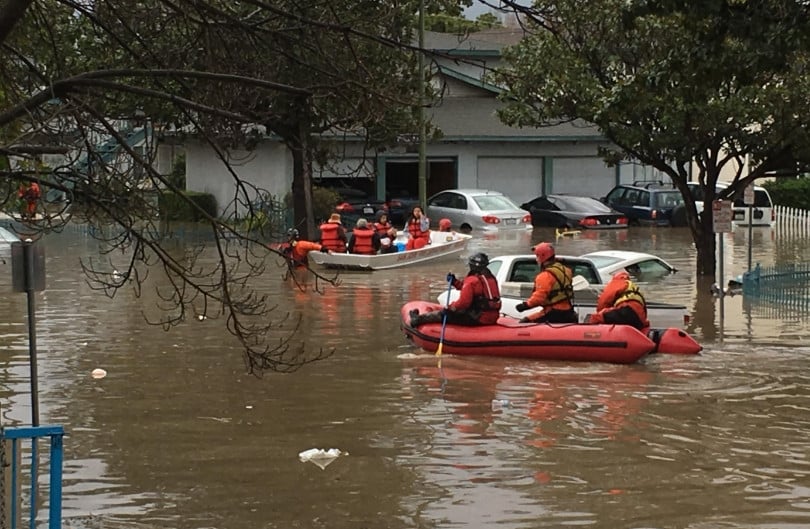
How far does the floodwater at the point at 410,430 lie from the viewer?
1053 centimetres

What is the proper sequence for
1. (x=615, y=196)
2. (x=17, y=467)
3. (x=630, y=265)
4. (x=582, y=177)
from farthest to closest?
(x=582, y=177), (x=615, y=196), (x=630, y=265), (x=17, y=467)

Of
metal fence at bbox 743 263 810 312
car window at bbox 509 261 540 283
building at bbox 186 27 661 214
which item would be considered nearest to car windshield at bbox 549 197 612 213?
building at bbox 186 27 661 214

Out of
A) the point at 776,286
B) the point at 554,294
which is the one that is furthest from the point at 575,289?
the point at 776,286

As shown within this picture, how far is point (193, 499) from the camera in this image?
10773 mm

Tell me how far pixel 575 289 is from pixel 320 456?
8.90 meters

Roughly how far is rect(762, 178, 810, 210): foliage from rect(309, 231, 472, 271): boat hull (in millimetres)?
20388

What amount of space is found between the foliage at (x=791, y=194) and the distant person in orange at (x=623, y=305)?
3273cm

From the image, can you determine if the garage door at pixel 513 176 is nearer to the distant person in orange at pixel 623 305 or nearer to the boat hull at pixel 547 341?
the boat hull at pixel 547 341

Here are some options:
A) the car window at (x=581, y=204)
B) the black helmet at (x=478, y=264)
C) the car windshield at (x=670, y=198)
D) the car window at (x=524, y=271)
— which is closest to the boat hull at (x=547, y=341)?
the black helmet at (x=478, y=264)

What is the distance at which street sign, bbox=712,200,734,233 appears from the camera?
70.1 feet

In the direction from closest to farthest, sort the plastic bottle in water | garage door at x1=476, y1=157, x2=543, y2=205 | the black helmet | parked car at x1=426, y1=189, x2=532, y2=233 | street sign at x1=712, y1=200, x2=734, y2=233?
the plastic bottle in water
the black helmet
street sign at x1=712, y1=200, x2=734, y2=233
parked car at x1=426, y1=189, x2=532, y2=233
garage door at x1=476, y1=157, x2=543, y2=205

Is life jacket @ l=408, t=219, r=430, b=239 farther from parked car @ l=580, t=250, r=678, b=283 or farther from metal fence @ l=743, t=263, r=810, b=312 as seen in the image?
metal fence @ l=743, t=263, r=810, b=312

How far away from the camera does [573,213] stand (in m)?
43.5

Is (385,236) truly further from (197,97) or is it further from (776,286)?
(197,97)
